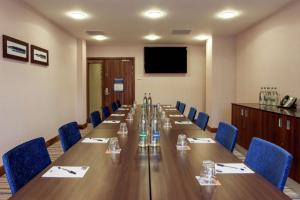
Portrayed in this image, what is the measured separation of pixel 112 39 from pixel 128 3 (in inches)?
141

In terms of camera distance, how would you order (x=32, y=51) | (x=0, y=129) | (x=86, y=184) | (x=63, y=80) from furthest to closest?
(x=63, y=80)
(x=32, y=51)
(x=0, y=129)
(x=86, y=184)

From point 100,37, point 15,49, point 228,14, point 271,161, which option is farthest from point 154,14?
point 271,161

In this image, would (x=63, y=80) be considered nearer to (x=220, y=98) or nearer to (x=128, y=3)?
(x=128, y=3)

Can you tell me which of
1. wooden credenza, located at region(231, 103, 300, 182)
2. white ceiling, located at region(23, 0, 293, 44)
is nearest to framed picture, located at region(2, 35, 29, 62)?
white ceiling, located at region(23, 0, 293, 44)

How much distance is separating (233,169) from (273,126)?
8.69 feet

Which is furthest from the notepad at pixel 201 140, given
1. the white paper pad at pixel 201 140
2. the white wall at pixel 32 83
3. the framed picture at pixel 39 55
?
the framed picture at pixel 39 55

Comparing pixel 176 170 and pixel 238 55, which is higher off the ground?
pixel 238 55

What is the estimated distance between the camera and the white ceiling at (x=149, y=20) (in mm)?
4730

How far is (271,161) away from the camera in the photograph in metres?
1.78

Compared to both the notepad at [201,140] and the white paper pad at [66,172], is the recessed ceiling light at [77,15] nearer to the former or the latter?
the notepad at [201,140]

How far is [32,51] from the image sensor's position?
200 inches

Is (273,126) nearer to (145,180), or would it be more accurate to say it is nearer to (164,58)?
(145,180)

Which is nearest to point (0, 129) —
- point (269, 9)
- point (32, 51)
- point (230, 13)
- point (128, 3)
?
point (32, 51)

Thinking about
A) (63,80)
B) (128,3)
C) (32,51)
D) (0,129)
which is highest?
(128,3)
